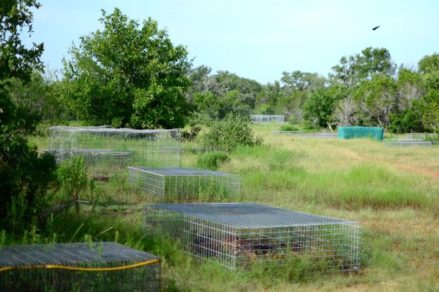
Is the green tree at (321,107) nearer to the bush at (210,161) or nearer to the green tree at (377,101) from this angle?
the green tree at (377,101)

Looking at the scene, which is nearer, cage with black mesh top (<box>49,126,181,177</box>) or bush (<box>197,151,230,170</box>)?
cage with black mesh top (<box>49,126,181,177</box>)

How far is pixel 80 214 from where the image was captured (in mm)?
8188

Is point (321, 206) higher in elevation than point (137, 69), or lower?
lower

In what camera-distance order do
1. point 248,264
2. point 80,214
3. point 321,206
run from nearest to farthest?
point 248,264 → point 80,214 → point 321,206

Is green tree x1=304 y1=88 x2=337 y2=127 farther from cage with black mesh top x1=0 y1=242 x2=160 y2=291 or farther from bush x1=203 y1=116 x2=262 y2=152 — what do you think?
cage with black mesh top x1=0 y1=242 x2=160 y2=291

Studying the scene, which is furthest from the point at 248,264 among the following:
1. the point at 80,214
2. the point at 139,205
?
the point at 139,205

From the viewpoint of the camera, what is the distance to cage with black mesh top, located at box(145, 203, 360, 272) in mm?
6688

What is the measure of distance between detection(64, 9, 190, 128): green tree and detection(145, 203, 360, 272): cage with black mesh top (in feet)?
48.4

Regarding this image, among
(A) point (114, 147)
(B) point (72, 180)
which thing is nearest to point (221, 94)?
Result: (A) point (114, 147)

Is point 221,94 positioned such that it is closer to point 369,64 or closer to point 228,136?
point 369,64

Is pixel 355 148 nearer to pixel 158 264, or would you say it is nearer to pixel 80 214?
pixel 80 214

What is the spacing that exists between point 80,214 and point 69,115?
21156mm

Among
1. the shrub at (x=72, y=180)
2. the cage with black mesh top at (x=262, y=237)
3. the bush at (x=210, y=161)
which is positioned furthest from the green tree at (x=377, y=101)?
the cage with black mesh top at (x=262, y=237)

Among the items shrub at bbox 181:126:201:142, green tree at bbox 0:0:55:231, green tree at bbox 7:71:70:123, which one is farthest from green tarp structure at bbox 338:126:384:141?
green tree at bbox 0:0:55:231
